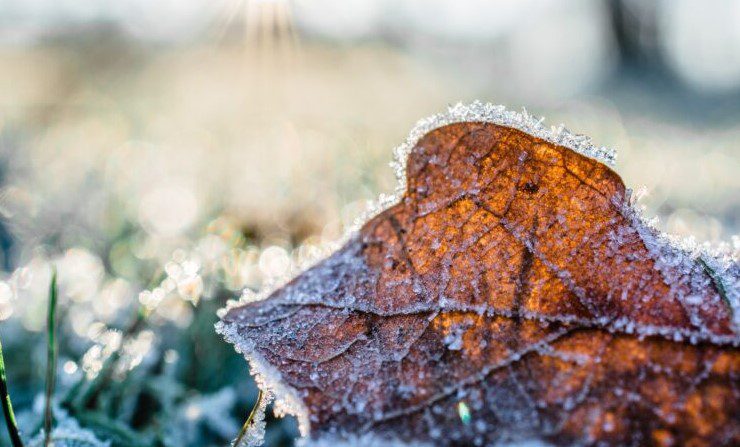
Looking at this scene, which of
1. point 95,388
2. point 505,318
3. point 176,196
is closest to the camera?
point 505,318

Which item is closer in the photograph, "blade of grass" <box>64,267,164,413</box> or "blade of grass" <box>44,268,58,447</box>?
"blade of grass" <box>44,268,58,447</box>

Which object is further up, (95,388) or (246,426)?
(246,426)

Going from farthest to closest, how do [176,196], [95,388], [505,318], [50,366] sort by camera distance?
[176,196], [95,388], [50,366], [505,318]

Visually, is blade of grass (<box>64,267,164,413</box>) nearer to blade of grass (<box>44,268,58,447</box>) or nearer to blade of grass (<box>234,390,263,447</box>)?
blade of grass (<box>44,268,58,447</box>)

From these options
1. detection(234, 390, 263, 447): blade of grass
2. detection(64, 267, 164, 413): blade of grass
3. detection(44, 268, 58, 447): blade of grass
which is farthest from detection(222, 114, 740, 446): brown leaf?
detection(64, 267, 164, 413): blade of grass

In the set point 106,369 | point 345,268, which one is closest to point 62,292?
point 106,369

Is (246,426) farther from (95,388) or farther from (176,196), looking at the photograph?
(176,196)

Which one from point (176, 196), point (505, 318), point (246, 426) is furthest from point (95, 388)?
point (176, 196)

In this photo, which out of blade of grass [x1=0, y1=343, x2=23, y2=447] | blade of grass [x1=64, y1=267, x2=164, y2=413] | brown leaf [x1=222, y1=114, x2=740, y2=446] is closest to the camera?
brown leaf [x1=222, y1=114, x2=740, y2=446]

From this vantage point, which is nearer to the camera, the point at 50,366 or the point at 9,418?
the point at 9,418

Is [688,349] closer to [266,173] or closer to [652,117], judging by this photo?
[266,173]
